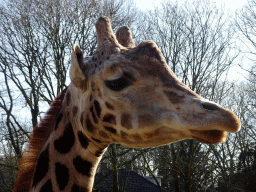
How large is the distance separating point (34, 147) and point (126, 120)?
1.18 m

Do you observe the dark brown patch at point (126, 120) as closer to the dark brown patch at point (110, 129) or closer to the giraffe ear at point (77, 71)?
the dark brown patch at point (110, 129)

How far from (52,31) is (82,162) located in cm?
1452

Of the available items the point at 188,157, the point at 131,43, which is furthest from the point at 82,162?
the point at 188,157

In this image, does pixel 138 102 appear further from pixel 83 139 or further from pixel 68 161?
pixel 68 161

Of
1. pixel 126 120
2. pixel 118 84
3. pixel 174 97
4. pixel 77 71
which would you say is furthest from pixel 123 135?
pixel 77 71

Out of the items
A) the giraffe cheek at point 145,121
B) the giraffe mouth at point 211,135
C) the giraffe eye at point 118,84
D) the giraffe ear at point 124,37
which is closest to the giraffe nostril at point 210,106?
the giraffe mouth at point 211,135

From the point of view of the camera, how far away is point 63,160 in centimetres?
276

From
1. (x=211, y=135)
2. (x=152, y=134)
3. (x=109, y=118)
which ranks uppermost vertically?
(x=109, y=118)

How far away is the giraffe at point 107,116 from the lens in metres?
2.21

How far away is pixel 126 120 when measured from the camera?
2.48 m

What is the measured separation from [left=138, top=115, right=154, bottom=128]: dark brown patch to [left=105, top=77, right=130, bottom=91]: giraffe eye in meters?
0.33

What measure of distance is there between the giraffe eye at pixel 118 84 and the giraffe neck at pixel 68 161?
1.58 feet

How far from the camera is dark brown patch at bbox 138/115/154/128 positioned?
2332 mm

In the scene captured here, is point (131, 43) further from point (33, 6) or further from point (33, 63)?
point (33, 63)
